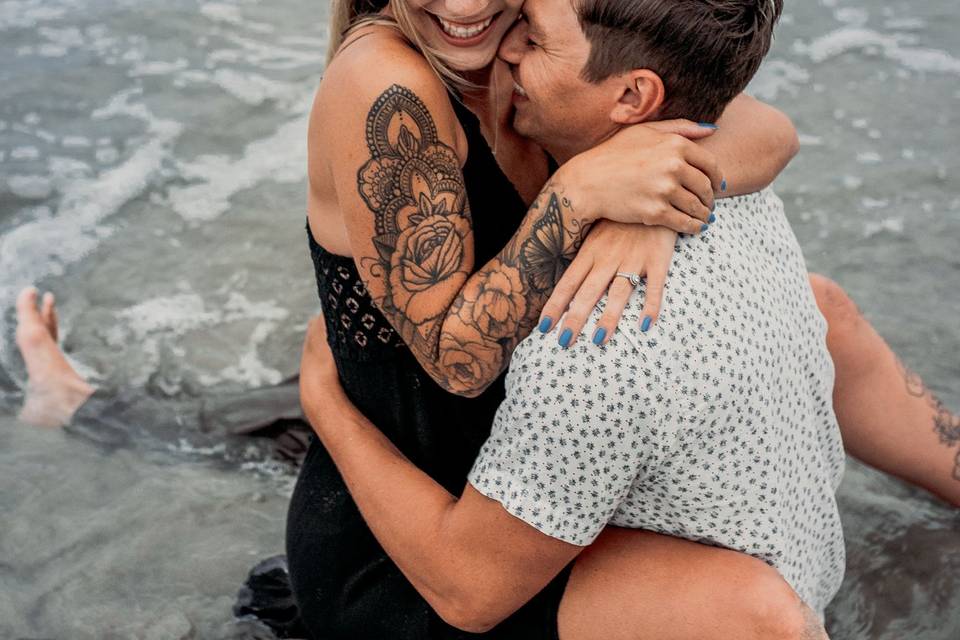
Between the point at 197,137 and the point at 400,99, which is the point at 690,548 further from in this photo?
the point at 197,137

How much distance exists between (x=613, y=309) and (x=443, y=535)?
612mm

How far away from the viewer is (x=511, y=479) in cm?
210

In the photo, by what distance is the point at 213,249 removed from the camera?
523cm

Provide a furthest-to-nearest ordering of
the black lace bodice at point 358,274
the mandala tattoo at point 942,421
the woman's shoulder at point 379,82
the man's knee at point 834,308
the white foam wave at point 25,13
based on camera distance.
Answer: the white foam wave at point 25,13 < the mandala tattoo at point 942,421 < the man's knee at point 834,308 < the black lace bodice at point 358,274 < the woman's shoulder at point 379,82

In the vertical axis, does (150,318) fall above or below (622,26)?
below

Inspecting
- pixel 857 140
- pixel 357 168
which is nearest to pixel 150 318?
pixel 357 168

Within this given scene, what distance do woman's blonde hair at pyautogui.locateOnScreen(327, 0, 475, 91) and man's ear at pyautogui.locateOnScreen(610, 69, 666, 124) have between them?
0.36 meters

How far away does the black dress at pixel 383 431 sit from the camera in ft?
8.07

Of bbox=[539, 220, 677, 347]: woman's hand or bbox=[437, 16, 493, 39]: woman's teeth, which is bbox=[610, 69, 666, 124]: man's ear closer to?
bbox=[539, 220, 677, 347]: woman's hand

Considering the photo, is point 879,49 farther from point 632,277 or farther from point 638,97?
point 632,277

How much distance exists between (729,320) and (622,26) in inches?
23.3

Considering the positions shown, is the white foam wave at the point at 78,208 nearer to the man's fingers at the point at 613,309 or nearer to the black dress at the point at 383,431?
the black dress at the point at 383,431

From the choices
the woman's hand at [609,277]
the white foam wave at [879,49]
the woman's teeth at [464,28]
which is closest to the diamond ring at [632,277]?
the woman's hand at [609,277]

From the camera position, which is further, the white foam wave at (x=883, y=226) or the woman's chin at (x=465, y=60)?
the white foam wave at (x=883, y=226)
